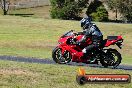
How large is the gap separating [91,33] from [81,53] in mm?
1117

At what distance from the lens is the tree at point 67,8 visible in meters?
63.4

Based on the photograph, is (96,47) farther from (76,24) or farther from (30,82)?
(76,24)

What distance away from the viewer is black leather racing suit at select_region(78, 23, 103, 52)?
16953 millimetres

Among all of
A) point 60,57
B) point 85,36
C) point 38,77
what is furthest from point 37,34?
point 38,77

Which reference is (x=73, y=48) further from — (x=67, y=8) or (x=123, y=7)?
(x=123, y=7)

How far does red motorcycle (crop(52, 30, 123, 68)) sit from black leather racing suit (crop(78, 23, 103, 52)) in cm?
17

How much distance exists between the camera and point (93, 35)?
17047 millimetres

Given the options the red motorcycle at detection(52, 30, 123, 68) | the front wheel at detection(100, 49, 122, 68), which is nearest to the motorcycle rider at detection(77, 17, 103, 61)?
the red motorcycle at detection(52, 30, 123, 68)

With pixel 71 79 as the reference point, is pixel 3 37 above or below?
below

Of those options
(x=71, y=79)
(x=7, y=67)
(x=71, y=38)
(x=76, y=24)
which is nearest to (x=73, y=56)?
(x=71, y=38)

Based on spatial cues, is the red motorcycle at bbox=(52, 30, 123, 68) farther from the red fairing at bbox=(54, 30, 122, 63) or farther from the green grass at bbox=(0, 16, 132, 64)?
the green grass at bbox=(0, 16, 132, 64)

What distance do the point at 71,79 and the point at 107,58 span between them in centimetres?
551

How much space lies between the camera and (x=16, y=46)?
3188 centimetres

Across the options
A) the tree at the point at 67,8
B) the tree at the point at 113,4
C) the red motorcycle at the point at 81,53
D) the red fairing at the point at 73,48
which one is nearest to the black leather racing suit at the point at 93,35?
the red motorcycle at the point at 81,53
